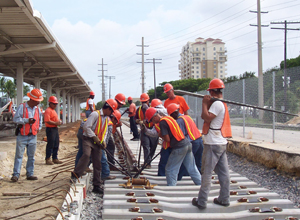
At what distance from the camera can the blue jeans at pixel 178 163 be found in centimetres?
543

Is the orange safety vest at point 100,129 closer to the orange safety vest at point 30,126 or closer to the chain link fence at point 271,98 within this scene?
the orange safety vest at point 30,126

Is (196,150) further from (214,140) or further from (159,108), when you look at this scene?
(214,140)

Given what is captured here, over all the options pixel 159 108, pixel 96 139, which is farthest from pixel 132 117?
pixel 96 139

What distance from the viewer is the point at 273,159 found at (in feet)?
25.7

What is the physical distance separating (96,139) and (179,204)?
182cm

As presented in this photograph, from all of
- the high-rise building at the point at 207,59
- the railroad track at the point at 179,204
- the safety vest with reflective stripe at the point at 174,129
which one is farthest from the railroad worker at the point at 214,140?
the high-rise building at the point at 207,59

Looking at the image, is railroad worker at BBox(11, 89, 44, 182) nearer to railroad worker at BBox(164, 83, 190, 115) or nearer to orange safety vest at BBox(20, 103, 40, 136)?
orange safety vest at BBox(20, 103, 40, 136)

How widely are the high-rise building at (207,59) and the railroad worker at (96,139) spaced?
479 ft

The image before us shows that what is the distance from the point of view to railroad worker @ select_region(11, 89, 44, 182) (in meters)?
6.03

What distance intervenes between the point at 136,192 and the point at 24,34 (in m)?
7.95

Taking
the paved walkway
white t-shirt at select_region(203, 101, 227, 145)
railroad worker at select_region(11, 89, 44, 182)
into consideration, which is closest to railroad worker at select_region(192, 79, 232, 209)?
white t-shirt at select_region(203, 101, 227, 145)

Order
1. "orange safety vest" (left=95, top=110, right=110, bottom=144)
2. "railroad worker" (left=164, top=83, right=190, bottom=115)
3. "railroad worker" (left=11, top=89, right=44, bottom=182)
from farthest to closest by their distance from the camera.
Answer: "railroad worker" (left=164, top=83, right=190, bottom=115), "railroad worker" (left=11, top=89, right=44, bottom=182), "orange safety vest" (left=95, top=110, right=110, bottom=144)

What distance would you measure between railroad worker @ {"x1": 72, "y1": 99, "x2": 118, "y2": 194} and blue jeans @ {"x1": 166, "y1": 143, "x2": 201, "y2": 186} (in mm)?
1237

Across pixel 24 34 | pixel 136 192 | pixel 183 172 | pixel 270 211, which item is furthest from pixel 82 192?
pixel 24 34
